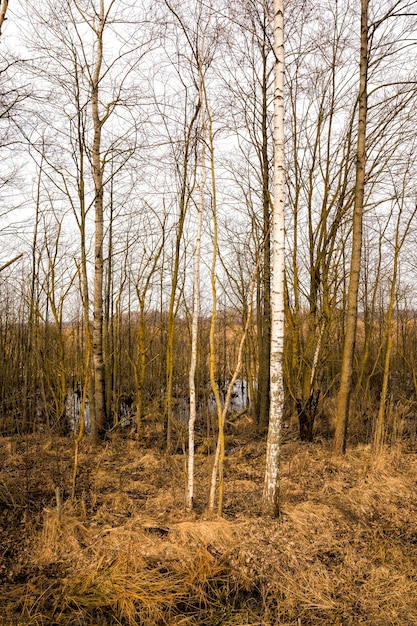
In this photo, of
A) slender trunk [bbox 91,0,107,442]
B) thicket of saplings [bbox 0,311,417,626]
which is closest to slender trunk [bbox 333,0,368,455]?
thicket of saplings [bbox 0,311,417,626]

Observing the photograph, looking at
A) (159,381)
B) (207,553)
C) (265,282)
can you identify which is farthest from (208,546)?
(159,381)

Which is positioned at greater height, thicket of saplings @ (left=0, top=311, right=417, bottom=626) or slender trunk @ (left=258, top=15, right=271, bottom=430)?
slender trunk @ (left=258, top=15, right=271, bottom=430)

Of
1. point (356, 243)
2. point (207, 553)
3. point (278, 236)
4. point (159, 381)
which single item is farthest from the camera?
point (159, 381)

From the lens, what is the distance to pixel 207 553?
3.58 meters

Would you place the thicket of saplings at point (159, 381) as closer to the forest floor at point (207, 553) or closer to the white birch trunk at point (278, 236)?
the forest floor at point (207, 553)

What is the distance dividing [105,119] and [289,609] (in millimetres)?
7636

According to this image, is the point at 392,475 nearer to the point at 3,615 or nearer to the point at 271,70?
the point at 3,615

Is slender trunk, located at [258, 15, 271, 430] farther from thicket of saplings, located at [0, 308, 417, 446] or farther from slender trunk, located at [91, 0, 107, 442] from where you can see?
slender trunk, located at [91, 0, 107, 442]

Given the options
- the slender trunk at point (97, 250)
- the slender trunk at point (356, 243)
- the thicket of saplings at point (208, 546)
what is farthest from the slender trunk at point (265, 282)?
the slender trunk at point (97, 250)

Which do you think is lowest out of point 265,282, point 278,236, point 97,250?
point 278,236

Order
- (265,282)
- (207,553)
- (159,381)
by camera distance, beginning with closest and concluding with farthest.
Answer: (207,553) < (265,282) < (159,381)

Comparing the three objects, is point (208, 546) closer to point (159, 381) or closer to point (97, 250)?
point (97, 250)

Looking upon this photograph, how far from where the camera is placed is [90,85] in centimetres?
681

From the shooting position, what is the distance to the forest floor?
306cm
